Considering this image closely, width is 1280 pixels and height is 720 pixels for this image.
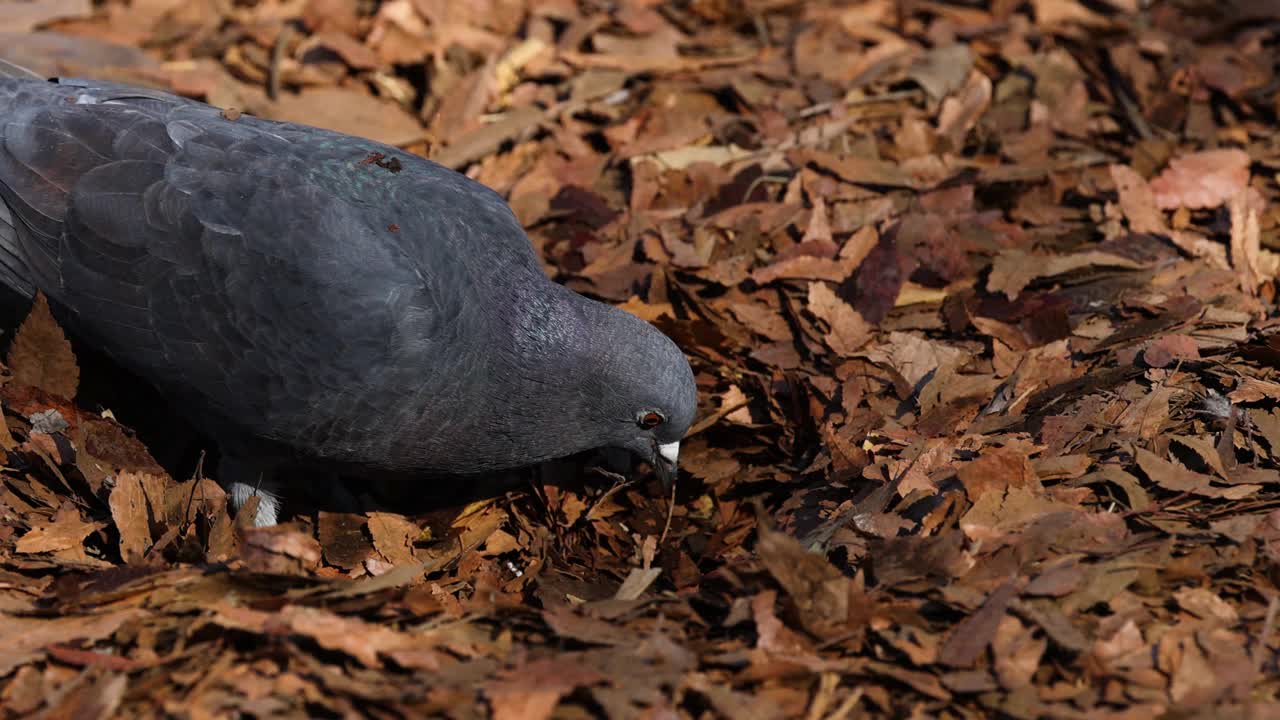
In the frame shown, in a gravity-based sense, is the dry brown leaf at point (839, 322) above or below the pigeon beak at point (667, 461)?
above

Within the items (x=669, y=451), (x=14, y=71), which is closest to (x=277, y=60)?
(x=14, y=71)

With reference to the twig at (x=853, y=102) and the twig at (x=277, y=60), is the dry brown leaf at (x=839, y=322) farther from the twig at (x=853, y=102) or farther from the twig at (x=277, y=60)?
the twig at (x=277, y=60)

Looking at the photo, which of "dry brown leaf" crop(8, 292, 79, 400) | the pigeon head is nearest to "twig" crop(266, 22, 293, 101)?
"dry brown leaf" crop(8, 292, 79, 400)

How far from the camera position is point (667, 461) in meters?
5.28

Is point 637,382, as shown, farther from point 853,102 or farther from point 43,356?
point 853,102

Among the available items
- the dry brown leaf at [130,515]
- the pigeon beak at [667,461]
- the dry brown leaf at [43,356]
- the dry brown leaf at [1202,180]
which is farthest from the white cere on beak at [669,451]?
the dry brown leaf at [1202,180]

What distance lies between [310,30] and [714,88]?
8.98 feet

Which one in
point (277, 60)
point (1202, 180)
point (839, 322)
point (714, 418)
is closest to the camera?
point (714, 418)

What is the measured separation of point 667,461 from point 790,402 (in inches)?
28.5

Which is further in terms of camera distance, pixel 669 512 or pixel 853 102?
pixel 853 102

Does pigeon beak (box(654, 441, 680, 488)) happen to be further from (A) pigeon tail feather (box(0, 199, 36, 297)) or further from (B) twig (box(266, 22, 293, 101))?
(B) twig (box(266, 22, 293, 101))

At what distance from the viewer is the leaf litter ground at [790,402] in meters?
3.80

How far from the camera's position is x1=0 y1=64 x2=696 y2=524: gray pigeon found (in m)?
4.77

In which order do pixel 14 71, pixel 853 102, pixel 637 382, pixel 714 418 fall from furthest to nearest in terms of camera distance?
1. pixel 853 102
2. pixel 14 71
3. pixel 714 418
4. pixel 637 382
